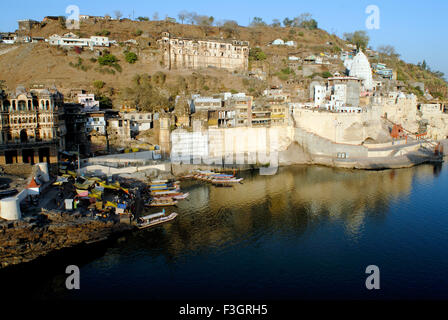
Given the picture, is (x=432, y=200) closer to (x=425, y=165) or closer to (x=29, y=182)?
(x=425, y=165)

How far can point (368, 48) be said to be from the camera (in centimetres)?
5378

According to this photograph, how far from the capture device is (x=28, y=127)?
59.5ft

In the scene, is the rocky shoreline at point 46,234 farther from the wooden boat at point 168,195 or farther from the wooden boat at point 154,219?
the wooden boat at point 168,195

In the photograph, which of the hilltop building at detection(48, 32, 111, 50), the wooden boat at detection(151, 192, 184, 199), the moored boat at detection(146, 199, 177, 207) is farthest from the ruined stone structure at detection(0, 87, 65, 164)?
the hilltop building at detection(48, 32, 111, 50)

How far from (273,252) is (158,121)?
14.7m

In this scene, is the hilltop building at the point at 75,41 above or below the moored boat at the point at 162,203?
above

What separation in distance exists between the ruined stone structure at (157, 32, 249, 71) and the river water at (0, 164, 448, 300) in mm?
18139

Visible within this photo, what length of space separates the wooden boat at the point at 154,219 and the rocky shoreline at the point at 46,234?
1.86 ft

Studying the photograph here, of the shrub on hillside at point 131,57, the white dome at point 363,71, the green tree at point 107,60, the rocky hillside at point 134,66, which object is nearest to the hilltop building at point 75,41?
the rocky hillside at point 134,66

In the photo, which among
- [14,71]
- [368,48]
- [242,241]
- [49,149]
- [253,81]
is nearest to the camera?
[242,241]

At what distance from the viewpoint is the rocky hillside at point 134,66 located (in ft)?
91.9

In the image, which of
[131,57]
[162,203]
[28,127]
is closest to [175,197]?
[162,203]

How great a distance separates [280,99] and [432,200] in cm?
1348

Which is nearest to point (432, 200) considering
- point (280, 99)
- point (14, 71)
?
point (280, 99)
